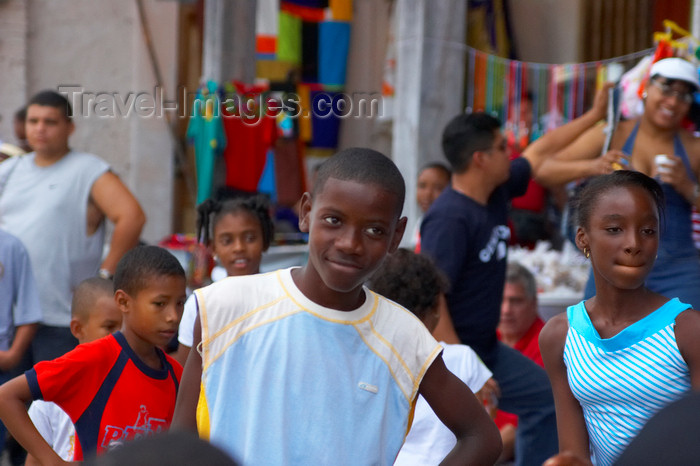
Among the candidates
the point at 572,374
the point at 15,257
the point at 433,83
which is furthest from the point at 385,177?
the point at 433,83

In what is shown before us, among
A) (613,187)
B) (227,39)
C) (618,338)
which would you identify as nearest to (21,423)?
(618,338)

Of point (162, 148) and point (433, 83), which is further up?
point (433, 83)

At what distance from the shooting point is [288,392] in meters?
2.29

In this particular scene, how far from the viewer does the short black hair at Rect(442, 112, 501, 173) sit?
14.8 feet

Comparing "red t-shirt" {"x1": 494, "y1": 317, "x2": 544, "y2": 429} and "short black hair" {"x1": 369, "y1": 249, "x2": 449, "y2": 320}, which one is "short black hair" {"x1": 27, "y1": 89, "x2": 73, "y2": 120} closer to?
"short black hair" {"x1": 369, "y1": 249, "x2": 449, "y2": 320}

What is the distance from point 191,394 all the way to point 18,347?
2.38 m

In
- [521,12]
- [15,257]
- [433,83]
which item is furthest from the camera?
[521,12]

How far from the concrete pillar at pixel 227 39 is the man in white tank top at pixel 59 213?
2.74m

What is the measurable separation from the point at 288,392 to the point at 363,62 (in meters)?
8.61

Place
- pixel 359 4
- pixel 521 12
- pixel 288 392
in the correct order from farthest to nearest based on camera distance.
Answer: pixel 359 4 → pixel 521 12 → pixel 288 392

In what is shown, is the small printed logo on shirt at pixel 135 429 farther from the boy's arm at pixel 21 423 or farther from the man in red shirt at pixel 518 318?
the man in red shirt at pixel 518 318

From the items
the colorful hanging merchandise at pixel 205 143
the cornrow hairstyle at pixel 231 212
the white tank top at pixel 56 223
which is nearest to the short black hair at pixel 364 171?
the cornrow hairstyle at pixel 231 212

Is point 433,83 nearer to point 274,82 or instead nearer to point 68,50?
point 274,82

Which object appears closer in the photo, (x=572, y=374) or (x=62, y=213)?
(x=572, y=374)
